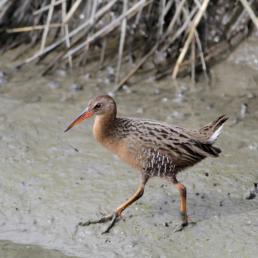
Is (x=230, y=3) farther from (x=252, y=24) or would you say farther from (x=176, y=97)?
(x=176, y=97)

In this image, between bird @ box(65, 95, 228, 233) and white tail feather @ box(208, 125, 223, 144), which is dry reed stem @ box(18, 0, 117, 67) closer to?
bird @ box(65, 95, 228, 233)

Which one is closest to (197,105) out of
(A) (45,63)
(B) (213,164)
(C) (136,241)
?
(B) (213,164)

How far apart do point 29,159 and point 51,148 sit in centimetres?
23

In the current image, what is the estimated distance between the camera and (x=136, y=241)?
4766 mm

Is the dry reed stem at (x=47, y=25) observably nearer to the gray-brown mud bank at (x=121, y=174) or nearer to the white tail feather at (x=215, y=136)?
the gray-brown mud bank at (x=121, y=174)

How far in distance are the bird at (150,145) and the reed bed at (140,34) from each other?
73.5 inches

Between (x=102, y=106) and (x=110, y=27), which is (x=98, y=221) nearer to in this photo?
(x=102, y=106)

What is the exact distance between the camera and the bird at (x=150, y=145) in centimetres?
480

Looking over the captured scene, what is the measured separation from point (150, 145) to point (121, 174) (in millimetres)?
788

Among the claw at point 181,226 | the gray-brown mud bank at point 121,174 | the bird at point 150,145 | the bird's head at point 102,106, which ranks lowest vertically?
the gray-brown mud bank at point 121,174

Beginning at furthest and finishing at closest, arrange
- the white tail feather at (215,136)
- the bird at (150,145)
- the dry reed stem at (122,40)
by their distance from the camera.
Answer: the dry reed stem at (122,40)
the white tail feather at (215,136)
the bird at (150,145)

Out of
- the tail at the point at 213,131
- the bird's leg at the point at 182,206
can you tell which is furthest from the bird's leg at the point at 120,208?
the tail at the point at 213,131

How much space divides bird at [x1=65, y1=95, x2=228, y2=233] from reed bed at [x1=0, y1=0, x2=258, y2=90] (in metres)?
1.87

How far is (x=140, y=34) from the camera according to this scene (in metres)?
7.24
